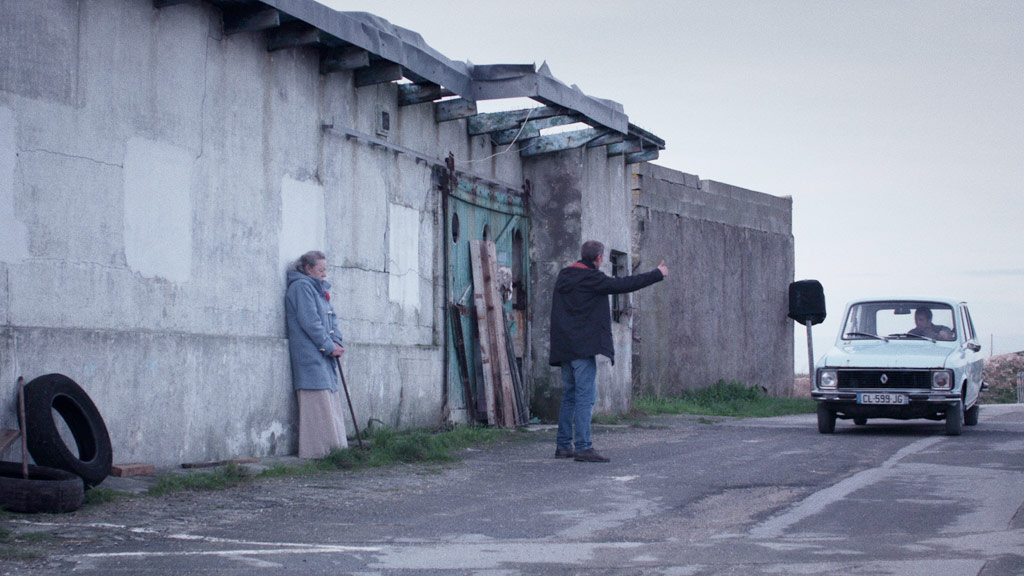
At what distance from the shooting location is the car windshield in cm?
1381

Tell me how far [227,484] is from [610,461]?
346cm

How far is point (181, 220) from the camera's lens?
8.59m

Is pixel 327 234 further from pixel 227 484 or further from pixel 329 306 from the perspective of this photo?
pixel 227 484

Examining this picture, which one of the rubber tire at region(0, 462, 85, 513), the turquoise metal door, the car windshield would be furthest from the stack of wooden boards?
the rubber tire at region(0, 462, 85, 513)

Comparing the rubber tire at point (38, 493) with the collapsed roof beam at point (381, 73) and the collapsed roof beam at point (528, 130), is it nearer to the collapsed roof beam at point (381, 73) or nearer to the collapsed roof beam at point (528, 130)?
the collapsed roof beam at point (381, 73)

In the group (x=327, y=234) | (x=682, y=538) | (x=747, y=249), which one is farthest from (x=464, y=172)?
(x=747, y=249)

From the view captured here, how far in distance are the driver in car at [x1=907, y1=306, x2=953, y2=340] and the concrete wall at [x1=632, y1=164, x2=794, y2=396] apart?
5860 millimetres

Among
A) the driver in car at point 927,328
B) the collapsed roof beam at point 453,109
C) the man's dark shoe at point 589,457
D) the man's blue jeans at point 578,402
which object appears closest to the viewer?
the man's dark shoe at point 589,457

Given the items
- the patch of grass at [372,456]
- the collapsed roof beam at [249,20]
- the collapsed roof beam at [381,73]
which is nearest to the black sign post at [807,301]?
the patch of grass at [372,456]

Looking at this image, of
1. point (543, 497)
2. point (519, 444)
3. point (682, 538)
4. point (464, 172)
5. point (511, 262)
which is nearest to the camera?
point (682, 538)

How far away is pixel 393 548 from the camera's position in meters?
5.41

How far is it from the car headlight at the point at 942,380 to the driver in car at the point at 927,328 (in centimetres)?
130

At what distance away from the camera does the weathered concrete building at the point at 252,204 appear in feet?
24.4

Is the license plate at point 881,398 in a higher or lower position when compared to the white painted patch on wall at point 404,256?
lower
